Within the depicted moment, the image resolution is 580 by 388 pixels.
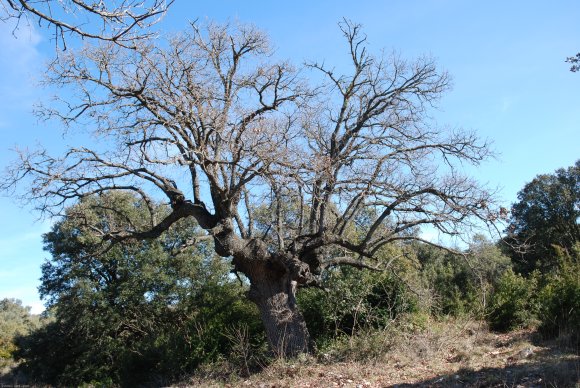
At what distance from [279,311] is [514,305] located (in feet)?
25.1

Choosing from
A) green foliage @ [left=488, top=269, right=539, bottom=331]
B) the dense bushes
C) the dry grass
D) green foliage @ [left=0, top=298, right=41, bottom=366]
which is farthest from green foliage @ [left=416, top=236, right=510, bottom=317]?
green foliage @ [left=0, top=298, right=41, bottom=366]

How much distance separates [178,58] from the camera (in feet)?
40.1

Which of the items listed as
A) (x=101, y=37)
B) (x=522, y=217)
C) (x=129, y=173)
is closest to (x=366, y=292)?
(x=129, y=173)

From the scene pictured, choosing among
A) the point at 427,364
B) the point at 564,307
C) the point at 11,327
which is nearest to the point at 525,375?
the point at 427,364

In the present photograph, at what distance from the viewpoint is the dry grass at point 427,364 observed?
7660 millimetres

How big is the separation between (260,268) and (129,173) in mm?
3982

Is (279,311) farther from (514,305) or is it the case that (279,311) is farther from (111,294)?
(111,294)

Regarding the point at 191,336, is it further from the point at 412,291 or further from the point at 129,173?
the point at 412,291

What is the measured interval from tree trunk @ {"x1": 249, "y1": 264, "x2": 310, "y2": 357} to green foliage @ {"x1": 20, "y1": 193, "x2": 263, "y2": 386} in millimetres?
Answer: 5491

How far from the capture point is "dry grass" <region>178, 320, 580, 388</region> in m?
7.66

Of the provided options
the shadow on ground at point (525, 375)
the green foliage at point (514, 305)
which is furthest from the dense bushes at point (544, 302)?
the shadow on ground at point (525, 375)

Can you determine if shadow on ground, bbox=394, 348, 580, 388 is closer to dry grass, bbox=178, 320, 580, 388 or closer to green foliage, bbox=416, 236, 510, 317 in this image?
dry grass, bbox=178, 320, 580, 388

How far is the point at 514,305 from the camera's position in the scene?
14.7 metres

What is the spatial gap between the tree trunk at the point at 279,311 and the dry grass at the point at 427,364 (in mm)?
764
